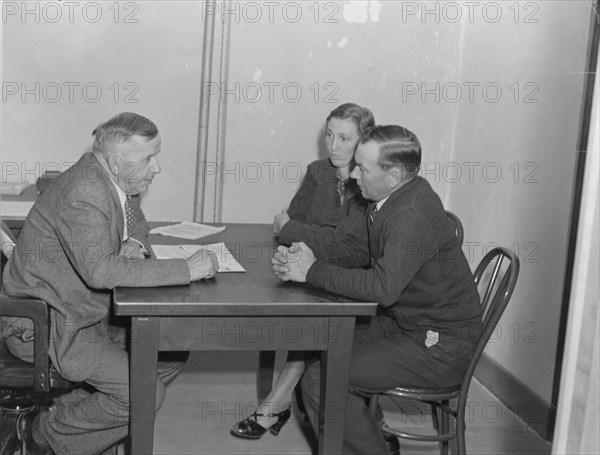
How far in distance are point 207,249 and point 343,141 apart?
30.4 inches

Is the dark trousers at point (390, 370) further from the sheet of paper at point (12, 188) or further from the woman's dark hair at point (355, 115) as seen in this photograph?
the sheet of paper at point (12, 188)

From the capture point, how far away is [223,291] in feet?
7.95

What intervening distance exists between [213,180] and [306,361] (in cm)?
135

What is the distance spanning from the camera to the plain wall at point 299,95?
3.73 meters

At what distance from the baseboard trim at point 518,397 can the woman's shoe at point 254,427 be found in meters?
0.97

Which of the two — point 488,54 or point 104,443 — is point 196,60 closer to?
point 488,54

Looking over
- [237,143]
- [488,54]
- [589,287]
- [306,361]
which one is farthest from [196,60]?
[589,287]

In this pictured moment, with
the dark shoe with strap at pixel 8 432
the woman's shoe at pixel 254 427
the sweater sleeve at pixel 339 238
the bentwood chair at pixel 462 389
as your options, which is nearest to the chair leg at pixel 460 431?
the bentwood chair at pixel 462 389

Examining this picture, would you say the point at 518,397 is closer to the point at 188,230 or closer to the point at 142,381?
the point at 188,230

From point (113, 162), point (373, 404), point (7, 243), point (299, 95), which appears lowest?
point (373, 404)

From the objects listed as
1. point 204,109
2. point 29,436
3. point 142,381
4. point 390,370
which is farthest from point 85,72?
point 390,370

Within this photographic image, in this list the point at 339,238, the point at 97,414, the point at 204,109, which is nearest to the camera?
the point at 97,414

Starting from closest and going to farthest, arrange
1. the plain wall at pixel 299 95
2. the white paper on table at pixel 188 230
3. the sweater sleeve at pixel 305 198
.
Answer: the white paper on table at pixel 188 230 → the sweater sleeve at pixel 305 198 → the plain wall at pixel 299 95

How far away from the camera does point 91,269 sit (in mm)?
2387
